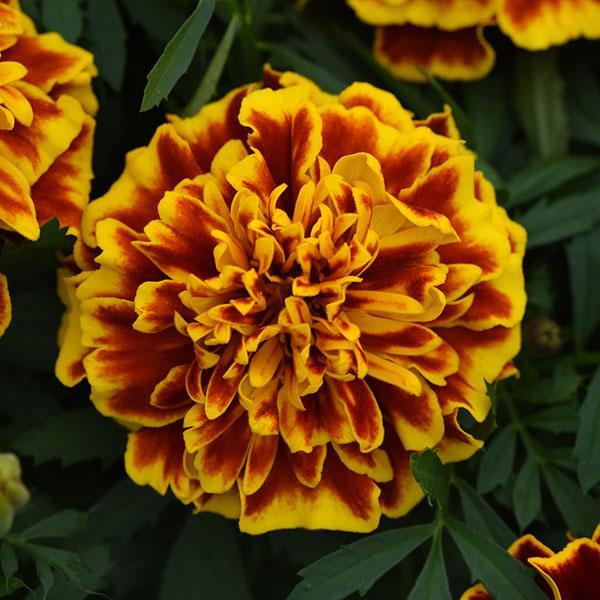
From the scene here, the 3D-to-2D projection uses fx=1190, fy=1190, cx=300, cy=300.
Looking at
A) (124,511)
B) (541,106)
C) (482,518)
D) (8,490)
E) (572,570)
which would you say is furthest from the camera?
(541,106)

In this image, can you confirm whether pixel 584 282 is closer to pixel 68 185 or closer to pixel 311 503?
pixel 311 503

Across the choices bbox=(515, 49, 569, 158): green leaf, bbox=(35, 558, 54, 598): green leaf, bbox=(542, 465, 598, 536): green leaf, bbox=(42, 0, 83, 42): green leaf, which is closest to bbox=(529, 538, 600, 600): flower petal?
bbox=(542, 465, 598, 536): green leaf

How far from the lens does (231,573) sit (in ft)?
3.61

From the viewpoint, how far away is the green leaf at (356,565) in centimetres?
89

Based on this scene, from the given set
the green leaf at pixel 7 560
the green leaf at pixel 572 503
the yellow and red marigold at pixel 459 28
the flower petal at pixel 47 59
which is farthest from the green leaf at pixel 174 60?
the green leaf at pixel 572 503

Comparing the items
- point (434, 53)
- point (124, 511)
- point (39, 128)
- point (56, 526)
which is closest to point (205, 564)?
point (124, 511)

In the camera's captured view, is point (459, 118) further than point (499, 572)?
Yes

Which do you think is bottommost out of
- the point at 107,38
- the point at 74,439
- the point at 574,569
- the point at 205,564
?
the point at 205,564

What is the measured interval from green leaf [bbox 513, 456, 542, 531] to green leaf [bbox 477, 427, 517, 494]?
12mm

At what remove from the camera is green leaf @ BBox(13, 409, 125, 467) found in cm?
101

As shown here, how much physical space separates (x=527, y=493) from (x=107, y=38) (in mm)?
551

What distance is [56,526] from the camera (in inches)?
36.9

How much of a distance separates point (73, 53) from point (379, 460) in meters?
0.42

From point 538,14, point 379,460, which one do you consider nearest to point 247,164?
point 379,460
